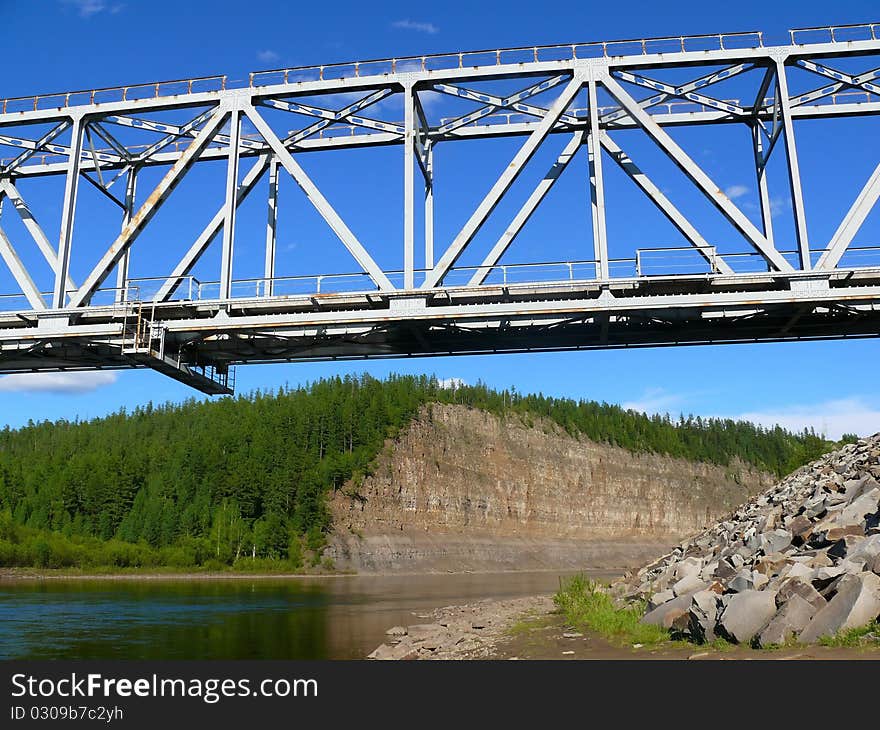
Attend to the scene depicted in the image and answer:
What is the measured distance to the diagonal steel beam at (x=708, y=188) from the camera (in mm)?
19812

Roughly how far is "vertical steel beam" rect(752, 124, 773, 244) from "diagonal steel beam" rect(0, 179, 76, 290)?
21.0 m

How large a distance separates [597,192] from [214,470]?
366 feet

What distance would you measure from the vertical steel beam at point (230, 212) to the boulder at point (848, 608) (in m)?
16.5

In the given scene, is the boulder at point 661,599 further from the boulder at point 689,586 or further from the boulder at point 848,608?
the boulder at point 848,608

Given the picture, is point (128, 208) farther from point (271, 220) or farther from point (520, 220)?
point (520, 220)

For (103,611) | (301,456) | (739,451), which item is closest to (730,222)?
(103,611)

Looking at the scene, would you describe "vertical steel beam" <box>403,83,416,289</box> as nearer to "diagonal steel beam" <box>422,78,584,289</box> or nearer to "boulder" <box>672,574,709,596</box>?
"diagonal steel beam" <box>422,78,584,289</box>

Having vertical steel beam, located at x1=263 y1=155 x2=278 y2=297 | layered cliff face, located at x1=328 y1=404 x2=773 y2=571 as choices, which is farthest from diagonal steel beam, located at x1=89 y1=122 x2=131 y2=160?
layered cliff face, located at x1=328 y1=404 x2=773 y2=571

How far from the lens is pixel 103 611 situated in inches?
1496

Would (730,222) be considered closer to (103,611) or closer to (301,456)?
(103,611)

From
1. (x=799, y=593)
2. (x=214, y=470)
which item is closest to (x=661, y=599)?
(x=799, y=593)

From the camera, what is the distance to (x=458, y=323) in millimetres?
21562

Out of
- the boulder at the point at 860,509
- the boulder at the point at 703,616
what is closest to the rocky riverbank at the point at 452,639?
the boulder at the point at 703,616

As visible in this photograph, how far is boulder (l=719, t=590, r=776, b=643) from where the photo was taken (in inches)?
494
